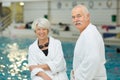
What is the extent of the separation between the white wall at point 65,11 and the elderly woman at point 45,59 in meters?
14.0

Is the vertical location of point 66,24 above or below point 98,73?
below

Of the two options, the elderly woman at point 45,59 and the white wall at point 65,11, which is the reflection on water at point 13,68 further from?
the white wall at point 65,11

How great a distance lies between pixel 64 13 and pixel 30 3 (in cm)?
296

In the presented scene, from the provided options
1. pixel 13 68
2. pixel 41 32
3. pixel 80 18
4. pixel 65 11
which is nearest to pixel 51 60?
pixel 41 32

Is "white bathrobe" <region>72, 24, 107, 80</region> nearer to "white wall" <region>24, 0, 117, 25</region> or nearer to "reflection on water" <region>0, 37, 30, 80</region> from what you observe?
"reflection on water" <region>0, 37, 30, 80</region>

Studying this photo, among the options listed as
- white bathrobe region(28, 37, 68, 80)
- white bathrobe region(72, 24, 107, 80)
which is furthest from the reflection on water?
white bathrobe region(72, 24, 107, 80)

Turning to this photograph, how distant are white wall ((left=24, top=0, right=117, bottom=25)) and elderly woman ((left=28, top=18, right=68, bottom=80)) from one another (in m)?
14.0

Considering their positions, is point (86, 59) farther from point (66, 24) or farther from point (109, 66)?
point (66, 24)

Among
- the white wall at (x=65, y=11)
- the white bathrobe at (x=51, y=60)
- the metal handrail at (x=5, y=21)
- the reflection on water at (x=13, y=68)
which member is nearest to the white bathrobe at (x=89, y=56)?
the white bathrobe at (x=51, y=60)

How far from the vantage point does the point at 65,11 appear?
61.6 feet

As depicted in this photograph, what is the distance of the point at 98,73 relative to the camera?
2180 millimetres

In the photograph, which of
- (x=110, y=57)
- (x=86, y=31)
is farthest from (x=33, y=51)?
(x=110, y=57)

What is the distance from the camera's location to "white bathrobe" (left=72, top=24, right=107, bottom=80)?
2.06 m

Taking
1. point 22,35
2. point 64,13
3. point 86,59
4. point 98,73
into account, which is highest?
point 86,59
